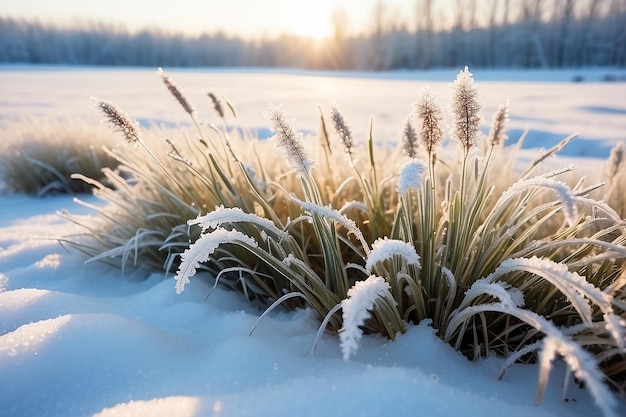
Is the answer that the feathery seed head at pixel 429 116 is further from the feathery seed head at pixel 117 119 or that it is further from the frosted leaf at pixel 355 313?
the feathery seed head at pixel 117 119

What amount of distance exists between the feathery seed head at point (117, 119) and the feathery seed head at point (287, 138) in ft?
1.39


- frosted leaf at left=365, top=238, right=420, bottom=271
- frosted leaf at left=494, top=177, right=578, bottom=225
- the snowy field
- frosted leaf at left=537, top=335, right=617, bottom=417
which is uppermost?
frosted leaf at left=494, top=177, right=578, bottom=225

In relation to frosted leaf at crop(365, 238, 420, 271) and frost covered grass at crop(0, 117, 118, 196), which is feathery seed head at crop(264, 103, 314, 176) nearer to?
frosted leaf at crop(365, 238, 420, 271)

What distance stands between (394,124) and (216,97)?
4.67 metres

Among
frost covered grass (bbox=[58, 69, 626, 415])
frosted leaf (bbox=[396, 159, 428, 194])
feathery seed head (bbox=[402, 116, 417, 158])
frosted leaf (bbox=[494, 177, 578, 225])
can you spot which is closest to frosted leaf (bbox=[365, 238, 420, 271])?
frost covered grass (bbox=[58, 69, 626, 415])

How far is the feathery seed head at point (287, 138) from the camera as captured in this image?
0.87 metres

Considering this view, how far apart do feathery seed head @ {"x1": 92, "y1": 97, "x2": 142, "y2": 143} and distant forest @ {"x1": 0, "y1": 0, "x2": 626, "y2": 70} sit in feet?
111

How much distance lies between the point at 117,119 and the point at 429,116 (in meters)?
0.77

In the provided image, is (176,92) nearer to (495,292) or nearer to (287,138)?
(287,138)

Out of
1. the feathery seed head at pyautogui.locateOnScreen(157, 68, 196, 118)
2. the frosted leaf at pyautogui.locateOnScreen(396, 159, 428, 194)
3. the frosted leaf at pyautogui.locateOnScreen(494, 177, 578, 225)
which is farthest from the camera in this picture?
the feathery seed head at pyautogui.locateOnScreen(157, 68, 196, 118)

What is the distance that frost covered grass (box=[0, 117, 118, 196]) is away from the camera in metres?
2.97

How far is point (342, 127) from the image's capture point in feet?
3.49

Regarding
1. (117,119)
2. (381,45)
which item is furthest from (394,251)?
(381,45)

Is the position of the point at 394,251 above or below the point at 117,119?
below
